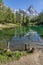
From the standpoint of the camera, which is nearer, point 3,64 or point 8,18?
point 3,64

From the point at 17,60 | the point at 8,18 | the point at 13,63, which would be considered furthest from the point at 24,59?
the point at 8,18

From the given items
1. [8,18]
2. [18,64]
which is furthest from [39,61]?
[8,18]

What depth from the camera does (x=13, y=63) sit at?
17734 mm

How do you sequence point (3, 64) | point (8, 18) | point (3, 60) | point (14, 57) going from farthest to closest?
point (8, 18)
point (14, 57)
point (3, 60)
point (3, 64)

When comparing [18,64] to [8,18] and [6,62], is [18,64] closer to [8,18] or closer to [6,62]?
[6,62]

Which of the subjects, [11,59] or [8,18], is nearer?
[11,59]

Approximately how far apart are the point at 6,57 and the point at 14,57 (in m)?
0.90

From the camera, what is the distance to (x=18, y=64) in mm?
17516

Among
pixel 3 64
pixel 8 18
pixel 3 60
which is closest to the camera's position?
pixel 3 64

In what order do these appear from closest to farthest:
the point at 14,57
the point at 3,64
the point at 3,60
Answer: the point at 3,64
the point at 3,60
the point at 14,57

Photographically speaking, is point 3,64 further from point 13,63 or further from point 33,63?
point 33,63

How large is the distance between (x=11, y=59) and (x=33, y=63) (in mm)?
2409

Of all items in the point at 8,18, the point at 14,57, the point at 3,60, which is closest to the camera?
the point at 3,60

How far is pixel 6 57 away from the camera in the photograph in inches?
768
